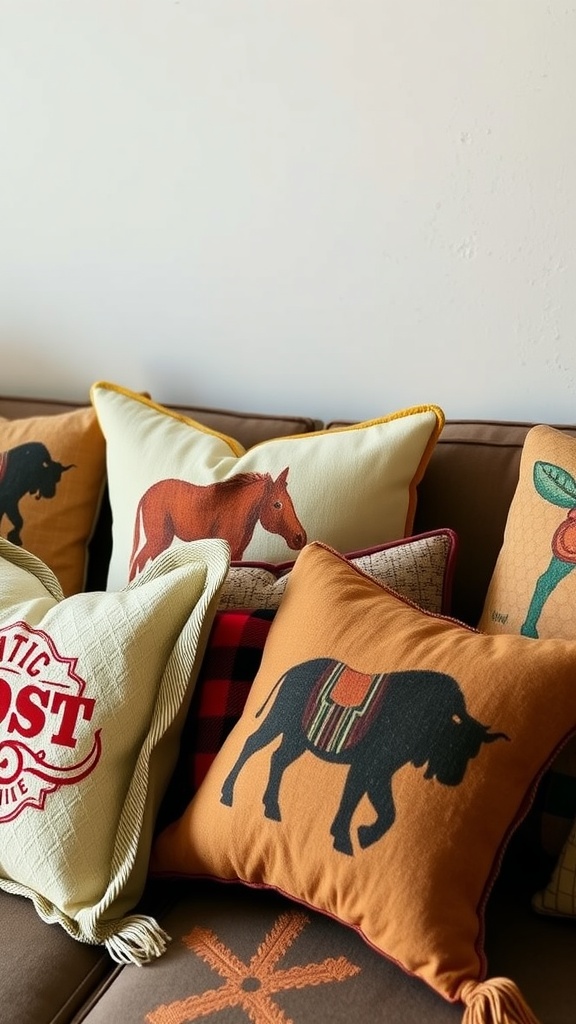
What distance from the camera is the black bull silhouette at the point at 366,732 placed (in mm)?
931

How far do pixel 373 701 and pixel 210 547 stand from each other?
306 millimetres

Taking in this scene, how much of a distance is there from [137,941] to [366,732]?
324mm

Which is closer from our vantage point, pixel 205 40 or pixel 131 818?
Result: pixel 131 818

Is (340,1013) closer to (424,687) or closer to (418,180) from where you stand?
(424,687)

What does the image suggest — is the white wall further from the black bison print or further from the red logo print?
the red logo print

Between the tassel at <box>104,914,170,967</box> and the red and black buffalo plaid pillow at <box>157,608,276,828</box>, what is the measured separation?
119mm

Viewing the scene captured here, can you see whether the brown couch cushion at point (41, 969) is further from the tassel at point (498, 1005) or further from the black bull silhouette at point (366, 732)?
the tassel at point (498, 1005)

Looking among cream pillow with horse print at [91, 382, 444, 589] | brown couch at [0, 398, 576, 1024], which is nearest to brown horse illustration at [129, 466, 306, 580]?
cream pillow with horse print at [91, 382, 444, 589]

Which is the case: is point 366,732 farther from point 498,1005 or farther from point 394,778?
point 498,1005

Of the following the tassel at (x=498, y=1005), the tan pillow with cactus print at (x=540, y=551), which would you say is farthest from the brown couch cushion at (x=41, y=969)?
the tan pillow with cactus print at (x=540, y=551)

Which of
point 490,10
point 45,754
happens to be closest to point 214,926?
point 45,754

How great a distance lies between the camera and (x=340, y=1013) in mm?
908

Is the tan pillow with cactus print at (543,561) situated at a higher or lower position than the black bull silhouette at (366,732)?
higher

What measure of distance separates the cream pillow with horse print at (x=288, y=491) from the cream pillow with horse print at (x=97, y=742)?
0.50 ft
